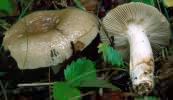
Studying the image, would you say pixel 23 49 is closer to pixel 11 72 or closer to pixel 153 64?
pixel 11 72

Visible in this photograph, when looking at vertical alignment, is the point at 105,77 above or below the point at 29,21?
below

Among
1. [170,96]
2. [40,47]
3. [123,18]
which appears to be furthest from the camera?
[123,18]

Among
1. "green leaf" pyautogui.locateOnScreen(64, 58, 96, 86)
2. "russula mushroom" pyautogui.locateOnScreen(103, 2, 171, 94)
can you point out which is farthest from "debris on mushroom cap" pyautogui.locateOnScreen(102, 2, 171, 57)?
"green leaf" pyautogui.locateOnScreen(64, 58, 96, 86)

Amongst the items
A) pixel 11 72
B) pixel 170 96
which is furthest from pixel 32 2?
pixel 170 96

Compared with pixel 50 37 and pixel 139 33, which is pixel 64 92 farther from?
pixel 139 33

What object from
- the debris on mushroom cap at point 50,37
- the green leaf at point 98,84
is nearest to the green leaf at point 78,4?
the debris on mushroom cap at point 50,37

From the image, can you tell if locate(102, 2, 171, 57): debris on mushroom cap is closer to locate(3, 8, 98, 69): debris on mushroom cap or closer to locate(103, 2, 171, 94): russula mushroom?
locate(103, 2, 171, 94): russula mushroom
